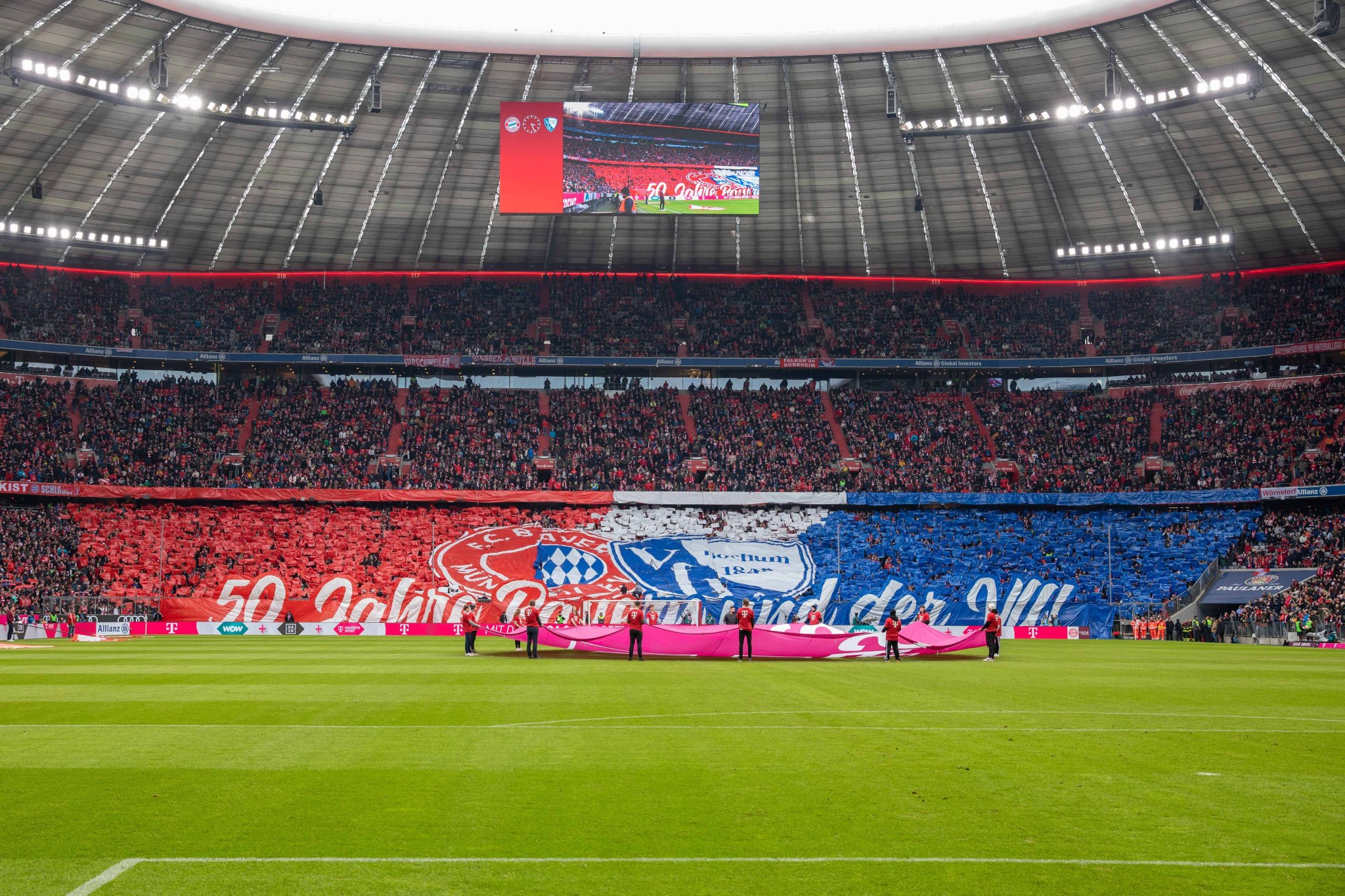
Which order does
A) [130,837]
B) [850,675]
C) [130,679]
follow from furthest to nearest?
[850,675] → [130,679] → [130,837]

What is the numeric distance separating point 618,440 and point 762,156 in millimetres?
16924

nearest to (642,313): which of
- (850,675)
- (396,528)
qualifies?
(396,528)

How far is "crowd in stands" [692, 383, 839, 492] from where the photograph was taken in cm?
5891

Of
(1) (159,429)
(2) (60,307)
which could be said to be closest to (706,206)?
(1) (159,429)

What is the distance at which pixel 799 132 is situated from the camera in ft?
172

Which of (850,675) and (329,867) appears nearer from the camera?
(329,867)

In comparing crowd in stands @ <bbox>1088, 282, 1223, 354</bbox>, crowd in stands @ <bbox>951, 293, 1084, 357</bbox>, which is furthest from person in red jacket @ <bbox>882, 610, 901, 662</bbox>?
crowd in stands @ <bbox>1088, 282, 1223, 354</bbox>

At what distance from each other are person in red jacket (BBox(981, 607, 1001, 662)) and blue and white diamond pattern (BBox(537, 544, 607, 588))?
974 inches

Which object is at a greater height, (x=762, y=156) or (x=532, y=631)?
(x=762, y=156)

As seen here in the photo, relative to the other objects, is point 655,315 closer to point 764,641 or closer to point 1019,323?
point 1019,323

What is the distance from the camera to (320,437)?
60.5 metres

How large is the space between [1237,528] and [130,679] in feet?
159

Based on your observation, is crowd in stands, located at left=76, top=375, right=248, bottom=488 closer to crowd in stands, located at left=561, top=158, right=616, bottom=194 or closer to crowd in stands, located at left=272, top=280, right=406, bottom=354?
crowd in stands, located at left=272, top=280, right=406, bottom=354

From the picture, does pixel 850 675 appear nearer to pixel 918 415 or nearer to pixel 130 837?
pixel 130 837
